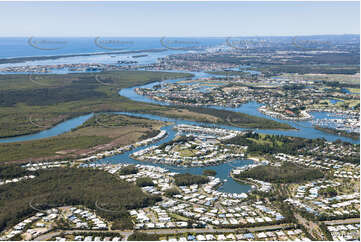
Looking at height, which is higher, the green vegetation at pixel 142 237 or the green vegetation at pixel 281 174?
the green vegetation at pixel 281 174

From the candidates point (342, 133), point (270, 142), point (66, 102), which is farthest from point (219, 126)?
point (66, 102)

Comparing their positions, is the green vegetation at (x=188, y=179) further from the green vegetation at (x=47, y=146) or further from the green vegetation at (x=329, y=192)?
the green vegetation at (x=47, y=146)

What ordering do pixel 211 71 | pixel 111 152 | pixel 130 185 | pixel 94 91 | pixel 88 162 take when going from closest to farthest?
pixel 130 185, pixel 88 162, pixel 111 152, pixel 94 91, pixel 211 71

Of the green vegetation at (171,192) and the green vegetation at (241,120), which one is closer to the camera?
the green vegetation at (171,192)

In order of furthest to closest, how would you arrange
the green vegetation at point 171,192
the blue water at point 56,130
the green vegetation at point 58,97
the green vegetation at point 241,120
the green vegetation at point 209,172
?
the green vegetation at point 58,97 → the green vegetation at point 241,120 → the blue water at point 56,130 → the green vegetation at point 209,172 → the green vegetation at point 171,192

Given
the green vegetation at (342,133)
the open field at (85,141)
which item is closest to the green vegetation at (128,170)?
the open field at (85,141)

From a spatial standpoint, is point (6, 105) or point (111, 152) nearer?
point (111, 152)

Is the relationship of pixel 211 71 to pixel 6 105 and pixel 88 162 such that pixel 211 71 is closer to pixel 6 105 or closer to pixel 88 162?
pixel 6 105

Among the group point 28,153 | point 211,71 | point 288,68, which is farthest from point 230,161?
point 288,68
